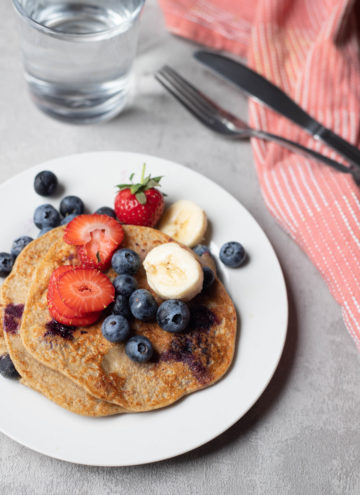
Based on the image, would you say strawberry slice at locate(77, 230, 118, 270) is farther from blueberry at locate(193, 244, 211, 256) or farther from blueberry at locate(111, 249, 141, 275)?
blueberry at locate(193, 244, 211, 256)

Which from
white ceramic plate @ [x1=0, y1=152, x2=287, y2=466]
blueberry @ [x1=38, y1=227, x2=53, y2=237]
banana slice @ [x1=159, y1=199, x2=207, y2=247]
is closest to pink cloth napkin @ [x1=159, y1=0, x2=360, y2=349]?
white ceramic plate @ [x1=0, y1=152, x2=287, y2=466]

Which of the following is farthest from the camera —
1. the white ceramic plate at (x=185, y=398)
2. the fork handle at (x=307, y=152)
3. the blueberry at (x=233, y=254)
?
the fork handle at (x=307, y=152)

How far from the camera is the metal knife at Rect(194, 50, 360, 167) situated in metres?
2.21

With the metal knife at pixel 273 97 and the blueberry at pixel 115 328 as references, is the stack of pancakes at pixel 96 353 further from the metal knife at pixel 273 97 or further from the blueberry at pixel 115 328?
the metal knife at pixel 273 97

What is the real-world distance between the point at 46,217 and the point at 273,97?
3.59 ft

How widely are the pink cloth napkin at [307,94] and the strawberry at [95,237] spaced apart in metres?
0.70

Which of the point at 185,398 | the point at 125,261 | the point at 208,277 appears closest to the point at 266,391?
the point at 185,398

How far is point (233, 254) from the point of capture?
5.97ft

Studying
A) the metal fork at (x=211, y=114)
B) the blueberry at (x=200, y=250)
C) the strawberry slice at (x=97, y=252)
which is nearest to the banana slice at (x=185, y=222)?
the blueberry at (x=200, y=250)

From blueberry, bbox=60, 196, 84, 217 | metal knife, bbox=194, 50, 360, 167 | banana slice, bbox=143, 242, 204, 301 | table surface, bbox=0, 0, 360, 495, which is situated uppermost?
metal knife, bbox=194, 50, 360, 167

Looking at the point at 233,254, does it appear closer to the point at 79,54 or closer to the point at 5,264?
the point at 5,264

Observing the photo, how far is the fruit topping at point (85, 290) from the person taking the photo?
155 centimetres

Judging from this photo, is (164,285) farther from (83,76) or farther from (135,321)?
(83,76)

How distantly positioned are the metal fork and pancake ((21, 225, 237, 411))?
84 cm
